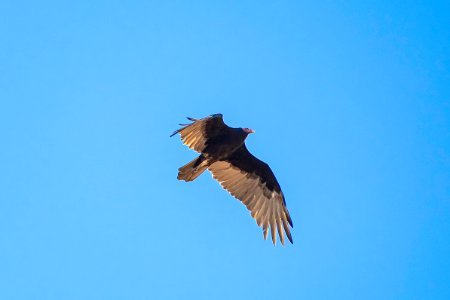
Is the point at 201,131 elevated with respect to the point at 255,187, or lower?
lower

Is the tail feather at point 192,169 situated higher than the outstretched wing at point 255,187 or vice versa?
the outstretched wing at point 255,187

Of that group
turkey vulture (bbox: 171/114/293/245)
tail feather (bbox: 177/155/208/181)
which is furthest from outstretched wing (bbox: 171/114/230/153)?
Answer: tail feather (bbox: 177/155/208/181)

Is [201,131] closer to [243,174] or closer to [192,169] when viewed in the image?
[192,169]

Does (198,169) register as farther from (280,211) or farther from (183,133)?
(280,211)

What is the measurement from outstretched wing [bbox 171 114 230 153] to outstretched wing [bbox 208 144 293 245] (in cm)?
117

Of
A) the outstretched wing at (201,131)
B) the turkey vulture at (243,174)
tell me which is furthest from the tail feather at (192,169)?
the outstretched wing at (201,131)

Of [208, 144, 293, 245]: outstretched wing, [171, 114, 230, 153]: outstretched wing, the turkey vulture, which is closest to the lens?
[171, 114, 230, 153]: outstretched wing

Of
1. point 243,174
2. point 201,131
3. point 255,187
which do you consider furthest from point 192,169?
point 255,187

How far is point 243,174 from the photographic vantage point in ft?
49.4

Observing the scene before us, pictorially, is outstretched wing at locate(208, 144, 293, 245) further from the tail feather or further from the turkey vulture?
the tail feather

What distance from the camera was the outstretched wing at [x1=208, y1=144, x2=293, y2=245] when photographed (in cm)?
1480

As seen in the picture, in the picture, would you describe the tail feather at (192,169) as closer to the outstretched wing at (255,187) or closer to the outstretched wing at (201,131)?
the outstretched wing at (201,131)

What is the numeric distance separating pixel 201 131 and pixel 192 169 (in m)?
0.63

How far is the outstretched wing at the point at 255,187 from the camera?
14.8m
